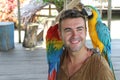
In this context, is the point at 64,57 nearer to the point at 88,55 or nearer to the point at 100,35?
the point at 88,55

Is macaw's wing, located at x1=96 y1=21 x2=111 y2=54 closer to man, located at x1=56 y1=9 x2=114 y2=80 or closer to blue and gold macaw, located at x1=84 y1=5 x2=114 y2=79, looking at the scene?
blue and gold macaw, located at x1=84 y1=5 x2=114 y2=79

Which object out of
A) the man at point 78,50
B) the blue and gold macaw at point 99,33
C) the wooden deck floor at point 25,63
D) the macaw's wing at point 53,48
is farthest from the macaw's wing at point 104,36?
the wooden deck floor at point 25,63

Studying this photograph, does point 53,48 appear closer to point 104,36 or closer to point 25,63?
point 104,36

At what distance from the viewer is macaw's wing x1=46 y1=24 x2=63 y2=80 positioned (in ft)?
4.96

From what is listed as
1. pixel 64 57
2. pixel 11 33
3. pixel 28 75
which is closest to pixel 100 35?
pixel 64 57

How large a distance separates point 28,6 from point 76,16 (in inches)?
161

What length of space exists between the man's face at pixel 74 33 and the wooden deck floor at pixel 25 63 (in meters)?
2.03

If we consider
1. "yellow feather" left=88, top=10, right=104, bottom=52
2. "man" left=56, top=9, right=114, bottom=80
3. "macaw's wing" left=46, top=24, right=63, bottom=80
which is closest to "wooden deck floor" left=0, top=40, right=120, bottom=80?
"yellow feather" left=88, top=10, right=104, bottom=52

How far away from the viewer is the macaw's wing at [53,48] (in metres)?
1.51

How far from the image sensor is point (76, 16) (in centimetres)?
121

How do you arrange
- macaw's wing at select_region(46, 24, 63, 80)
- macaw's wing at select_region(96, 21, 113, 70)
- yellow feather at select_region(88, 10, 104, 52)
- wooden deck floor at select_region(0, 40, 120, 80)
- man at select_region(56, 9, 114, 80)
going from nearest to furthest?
man at select_region(56, 9, 114, 80) → macaw's wing at select_region(46, 24, 63, 80) → yellow feather at select_region(88, 10, 104, 52) → macaw's wing at select_region(96, 21, 113, 70) → wooden deck floor at select_region(0, 40, 120, 80)

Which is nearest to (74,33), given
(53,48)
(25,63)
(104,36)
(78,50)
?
(78,50)

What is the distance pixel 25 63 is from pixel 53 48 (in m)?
2.18

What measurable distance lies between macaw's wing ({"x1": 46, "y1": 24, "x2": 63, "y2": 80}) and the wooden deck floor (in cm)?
163
